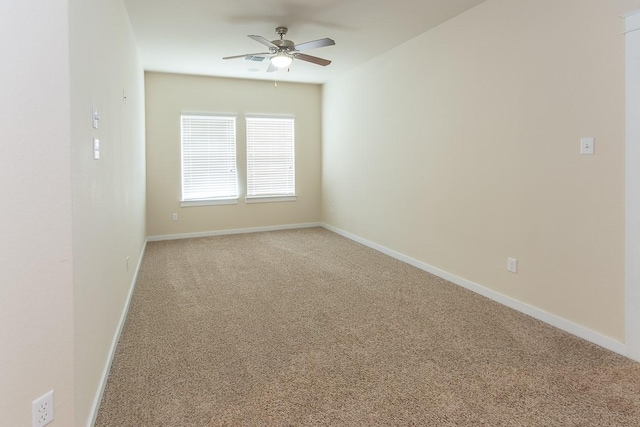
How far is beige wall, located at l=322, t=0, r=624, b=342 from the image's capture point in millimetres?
2568

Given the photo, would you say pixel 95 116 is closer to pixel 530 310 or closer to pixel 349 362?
pixel 349 362

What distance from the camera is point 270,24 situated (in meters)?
3.96

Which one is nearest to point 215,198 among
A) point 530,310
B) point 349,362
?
point 349,362

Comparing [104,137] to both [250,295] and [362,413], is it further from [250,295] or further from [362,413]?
[362,413]

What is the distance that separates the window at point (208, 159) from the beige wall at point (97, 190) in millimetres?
2943

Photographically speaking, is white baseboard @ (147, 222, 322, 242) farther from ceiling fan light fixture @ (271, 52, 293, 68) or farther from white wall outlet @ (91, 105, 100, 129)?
white wall outlet @ (91, 105, 100, 129)

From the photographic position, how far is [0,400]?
4.47 ft

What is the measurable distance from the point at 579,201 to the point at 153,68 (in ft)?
18.6

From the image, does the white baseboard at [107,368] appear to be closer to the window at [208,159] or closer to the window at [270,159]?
the window at [208,159]

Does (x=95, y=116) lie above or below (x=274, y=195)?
above

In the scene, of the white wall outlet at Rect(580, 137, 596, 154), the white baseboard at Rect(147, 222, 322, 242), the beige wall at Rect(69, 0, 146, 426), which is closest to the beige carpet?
the beige wall at Rect(69, 0, 146, 426)

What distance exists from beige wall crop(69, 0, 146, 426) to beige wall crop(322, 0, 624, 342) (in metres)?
3.08

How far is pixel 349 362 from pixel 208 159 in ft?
16.0

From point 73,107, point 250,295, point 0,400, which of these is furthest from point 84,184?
point 250,295
